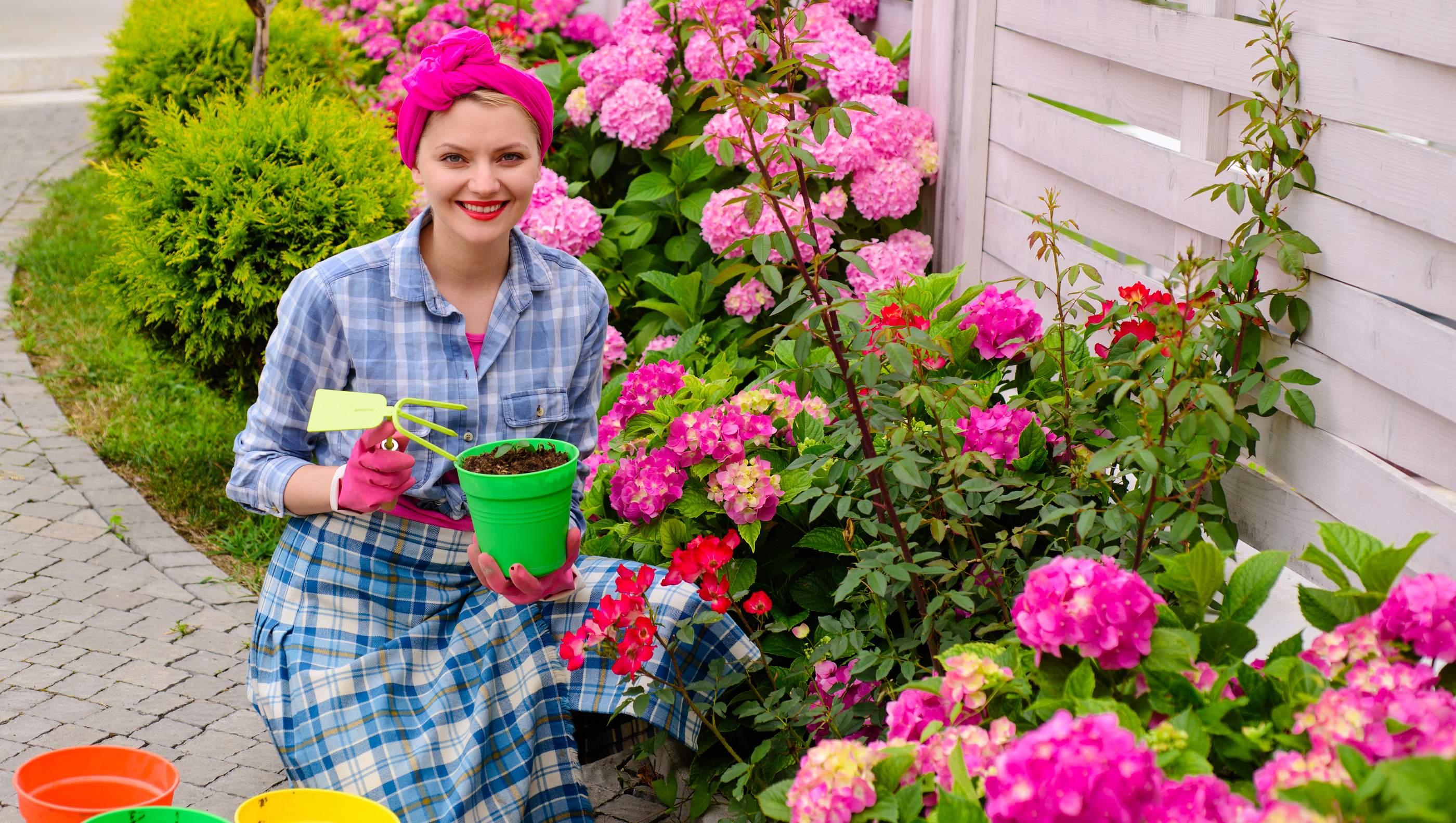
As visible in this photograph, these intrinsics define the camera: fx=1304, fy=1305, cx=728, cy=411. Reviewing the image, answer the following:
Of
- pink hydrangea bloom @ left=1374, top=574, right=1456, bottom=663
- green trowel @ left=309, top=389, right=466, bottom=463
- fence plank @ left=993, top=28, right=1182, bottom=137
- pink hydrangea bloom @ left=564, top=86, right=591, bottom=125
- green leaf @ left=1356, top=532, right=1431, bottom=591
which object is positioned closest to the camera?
pink hydrangea bloom @ left=1374, top=574, right=1456, bottom=663

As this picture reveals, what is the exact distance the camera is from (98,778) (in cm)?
189

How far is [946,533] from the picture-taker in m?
2.26

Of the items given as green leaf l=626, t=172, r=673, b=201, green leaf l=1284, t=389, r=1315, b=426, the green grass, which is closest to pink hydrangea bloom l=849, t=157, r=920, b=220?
green leaf l=626, t=172, r=673, b=201

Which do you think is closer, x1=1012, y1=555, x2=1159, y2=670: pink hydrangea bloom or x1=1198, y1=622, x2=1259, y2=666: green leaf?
x1=1012, y1=555, x2=1159, y2=670: pink hydrangea bloom

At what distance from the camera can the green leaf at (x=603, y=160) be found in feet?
14.1

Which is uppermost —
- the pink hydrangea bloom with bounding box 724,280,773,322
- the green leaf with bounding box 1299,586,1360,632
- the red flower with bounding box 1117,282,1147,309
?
the red flower with bounding box 1117,282,1147,309

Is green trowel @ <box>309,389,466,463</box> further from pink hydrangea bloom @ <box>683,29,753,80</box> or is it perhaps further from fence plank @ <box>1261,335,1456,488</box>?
pink hydrangea bloom @ <box>683,29,753,80</box>

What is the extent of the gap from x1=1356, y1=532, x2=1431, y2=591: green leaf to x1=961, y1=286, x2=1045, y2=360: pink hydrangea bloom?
1.05m

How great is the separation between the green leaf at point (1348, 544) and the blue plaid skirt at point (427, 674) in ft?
3.54

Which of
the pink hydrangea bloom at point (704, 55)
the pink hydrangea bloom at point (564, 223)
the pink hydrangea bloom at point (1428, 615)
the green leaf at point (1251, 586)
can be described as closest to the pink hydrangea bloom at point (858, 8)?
the pink hydrangea bloom at point (704, 55)

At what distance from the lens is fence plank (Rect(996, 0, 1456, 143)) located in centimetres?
192

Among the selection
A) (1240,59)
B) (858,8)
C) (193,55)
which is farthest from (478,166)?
(193,55)

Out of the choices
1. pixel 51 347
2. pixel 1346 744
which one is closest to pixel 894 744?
pixel 1346 744

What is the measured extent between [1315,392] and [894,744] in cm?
113
